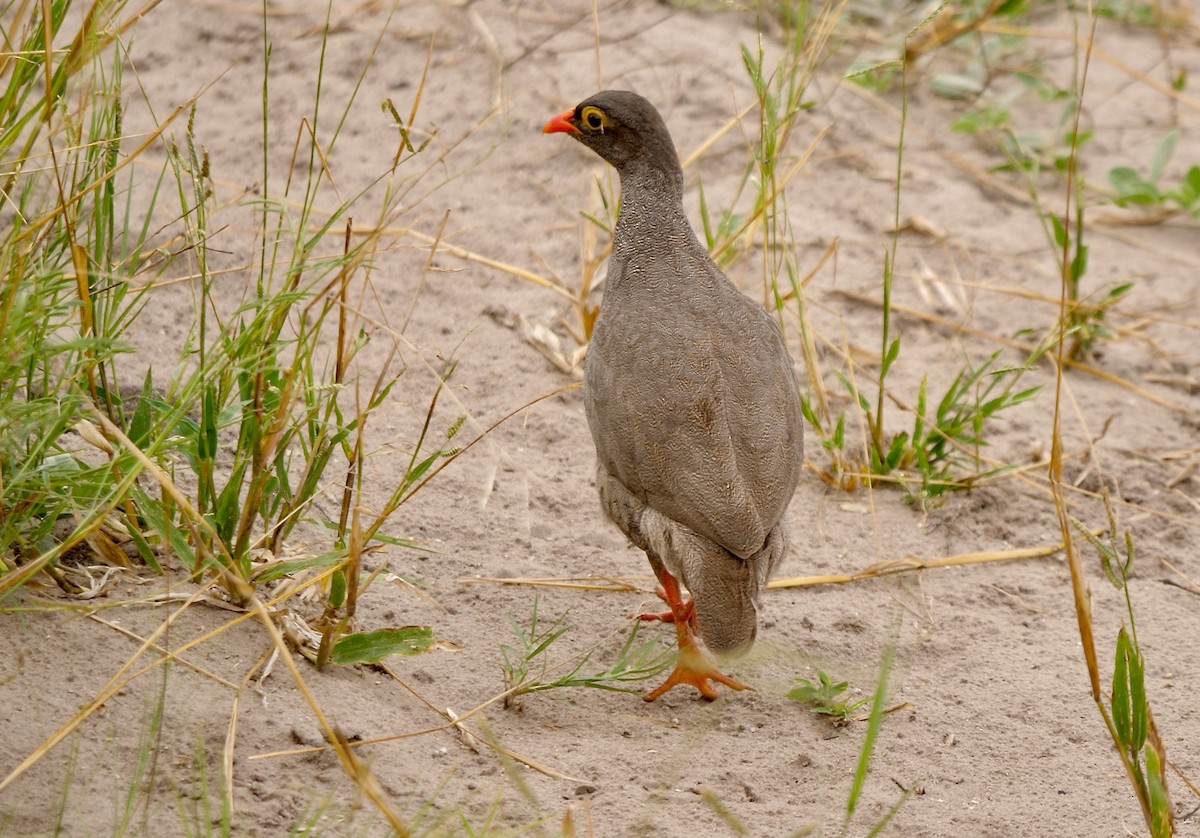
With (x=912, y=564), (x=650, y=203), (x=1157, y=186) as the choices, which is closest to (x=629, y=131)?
(x=650, y=203)

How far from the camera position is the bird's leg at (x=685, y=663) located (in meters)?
3.54

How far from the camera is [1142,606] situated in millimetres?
4145

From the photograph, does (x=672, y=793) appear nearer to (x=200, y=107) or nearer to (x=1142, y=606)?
(x=1142, y=606)

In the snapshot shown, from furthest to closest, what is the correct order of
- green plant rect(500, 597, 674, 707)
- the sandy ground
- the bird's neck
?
the bird's neck, green plant rect(500, 597, 674, 707), the sandy ground

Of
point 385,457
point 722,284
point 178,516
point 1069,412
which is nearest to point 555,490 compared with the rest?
point 385,457

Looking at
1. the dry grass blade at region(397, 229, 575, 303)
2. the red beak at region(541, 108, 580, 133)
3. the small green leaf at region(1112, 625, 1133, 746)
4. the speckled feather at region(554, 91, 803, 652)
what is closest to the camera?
the small green leaf at region(1112, 625, 1133, 746)

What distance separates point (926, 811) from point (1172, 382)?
8.92 ft

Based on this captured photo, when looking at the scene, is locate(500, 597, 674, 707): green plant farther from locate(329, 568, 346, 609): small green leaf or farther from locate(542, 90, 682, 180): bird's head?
locate(542, 90, 682, 180): bird's head

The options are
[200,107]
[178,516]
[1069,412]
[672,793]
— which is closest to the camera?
[672,793]

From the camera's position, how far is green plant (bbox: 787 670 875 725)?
3455mm

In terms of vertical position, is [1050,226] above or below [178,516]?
above

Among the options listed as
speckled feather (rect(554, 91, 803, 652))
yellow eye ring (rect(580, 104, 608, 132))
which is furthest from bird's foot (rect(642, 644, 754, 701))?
yellow eye ring (rect(580, 104, 608, 132))

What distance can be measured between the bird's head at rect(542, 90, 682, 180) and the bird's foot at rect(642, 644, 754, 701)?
56.3 inches

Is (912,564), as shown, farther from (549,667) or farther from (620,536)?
(549,667)
